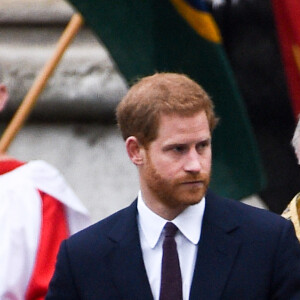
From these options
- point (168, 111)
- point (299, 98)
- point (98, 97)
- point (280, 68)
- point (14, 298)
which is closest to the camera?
point (168, 111)

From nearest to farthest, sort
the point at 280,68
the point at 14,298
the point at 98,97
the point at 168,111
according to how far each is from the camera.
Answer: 1. the point at 168,111
2. the point at 14,298
3. the point at 280,68
4. the point at 98,97

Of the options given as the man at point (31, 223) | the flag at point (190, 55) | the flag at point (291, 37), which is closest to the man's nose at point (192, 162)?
the man at point (31, 223)

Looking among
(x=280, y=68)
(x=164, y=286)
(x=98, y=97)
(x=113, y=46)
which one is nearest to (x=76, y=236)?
(x=164, y=286)

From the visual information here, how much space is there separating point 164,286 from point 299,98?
165 cm

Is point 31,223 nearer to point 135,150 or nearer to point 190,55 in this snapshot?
point 135,150

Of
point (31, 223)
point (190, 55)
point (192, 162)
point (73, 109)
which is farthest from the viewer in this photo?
point (73, 109)

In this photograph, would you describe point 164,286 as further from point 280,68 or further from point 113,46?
point 280,68

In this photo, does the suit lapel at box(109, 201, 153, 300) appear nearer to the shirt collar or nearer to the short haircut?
the shirt collar

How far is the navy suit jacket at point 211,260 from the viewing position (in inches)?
144

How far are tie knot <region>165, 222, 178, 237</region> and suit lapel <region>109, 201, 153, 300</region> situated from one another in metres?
0.09

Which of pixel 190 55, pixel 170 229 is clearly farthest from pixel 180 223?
pixel 190 55

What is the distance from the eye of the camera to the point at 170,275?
3641mm

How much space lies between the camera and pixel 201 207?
3.76m

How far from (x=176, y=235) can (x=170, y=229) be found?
0.08 ft
